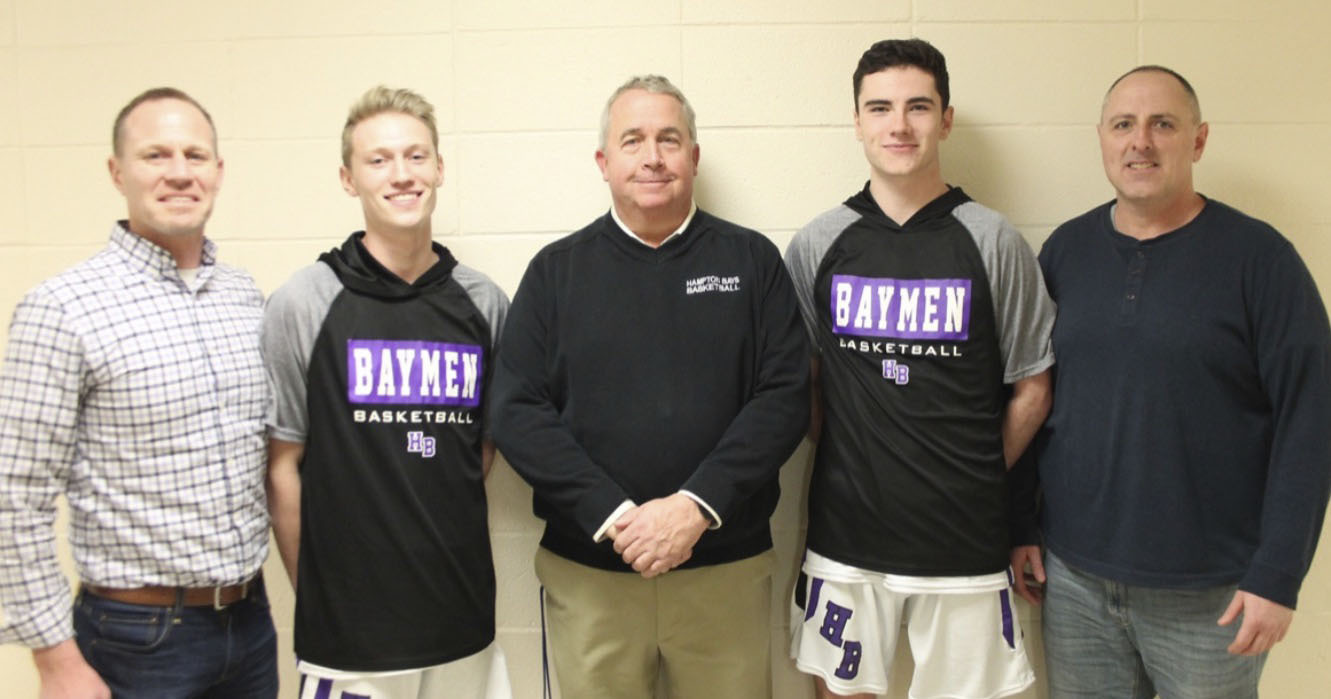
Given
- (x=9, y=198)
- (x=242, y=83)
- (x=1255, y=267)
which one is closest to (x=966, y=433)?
(x=1255, y=267)

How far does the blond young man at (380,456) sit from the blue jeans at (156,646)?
0.18 m

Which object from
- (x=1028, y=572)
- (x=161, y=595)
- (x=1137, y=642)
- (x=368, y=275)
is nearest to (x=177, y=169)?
(x=368, y=275)

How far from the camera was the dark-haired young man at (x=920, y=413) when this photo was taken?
6.15 ft

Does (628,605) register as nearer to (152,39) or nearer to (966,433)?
(966,433)

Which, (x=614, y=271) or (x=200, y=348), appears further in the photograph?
(x=614, y=271)

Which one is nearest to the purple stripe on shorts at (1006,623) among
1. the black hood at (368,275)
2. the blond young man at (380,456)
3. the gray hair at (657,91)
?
the blond young man at (380,456)

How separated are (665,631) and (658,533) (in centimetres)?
32

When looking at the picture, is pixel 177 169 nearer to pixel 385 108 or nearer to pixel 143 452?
pixel 385 108

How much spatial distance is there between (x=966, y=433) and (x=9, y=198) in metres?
2.61

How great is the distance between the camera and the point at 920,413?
1871 millimetres

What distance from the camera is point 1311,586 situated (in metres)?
2.25

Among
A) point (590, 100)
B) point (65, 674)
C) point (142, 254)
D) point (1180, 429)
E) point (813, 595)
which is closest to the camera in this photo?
point (65, 674)

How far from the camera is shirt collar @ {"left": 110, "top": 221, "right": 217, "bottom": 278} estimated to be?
1.66 meters

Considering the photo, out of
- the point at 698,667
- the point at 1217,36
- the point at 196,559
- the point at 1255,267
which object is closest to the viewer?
the point at 196,559
